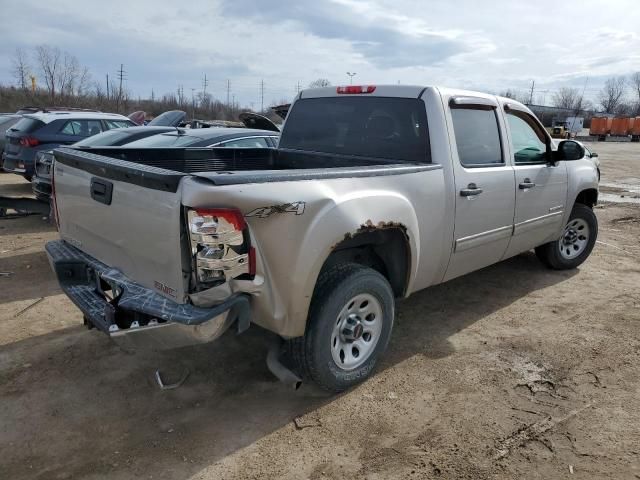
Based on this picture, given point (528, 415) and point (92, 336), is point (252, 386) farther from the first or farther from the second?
point (528, 415)

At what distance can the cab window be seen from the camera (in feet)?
15.4

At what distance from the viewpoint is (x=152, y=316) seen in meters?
2.71

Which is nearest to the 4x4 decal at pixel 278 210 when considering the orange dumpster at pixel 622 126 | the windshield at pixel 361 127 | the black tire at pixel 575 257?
the windshield at pixel 361 127

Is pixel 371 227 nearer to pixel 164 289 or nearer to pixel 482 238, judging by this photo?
pixel 164 289

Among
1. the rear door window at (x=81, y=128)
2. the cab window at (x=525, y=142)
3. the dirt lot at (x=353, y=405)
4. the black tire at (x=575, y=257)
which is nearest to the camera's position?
the dirt lot at (x=353, y=405)

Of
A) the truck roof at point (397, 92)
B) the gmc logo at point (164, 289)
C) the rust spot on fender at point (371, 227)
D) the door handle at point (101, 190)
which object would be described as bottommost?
the gmc logo at point (164, 289)

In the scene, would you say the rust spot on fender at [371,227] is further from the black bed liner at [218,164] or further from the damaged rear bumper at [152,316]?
the damaged rear bumper at [152,316]

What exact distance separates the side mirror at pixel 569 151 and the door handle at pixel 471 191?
1.65m

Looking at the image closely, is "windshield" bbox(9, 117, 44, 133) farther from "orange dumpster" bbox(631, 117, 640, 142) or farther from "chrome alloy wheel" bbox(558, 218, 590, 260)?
"orange dumpster" bbox(631, 117, 640, 142)

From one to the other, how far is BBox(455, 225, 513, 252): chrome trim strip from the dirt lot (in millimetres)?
788

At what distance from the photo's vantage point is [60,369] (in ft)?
11.9

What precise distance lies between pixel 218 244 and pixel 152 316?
0.59m

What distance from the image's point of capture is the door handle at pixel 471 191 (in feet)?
12.7

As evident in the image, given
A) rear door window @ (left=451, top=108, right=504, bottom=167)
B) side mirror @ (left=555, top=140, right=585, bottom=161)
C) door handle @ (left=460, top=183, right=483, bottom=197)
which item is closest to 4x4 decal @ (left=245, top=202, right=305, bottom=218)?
door handle @ (left=460, top=183, right=483, bottom=197)
